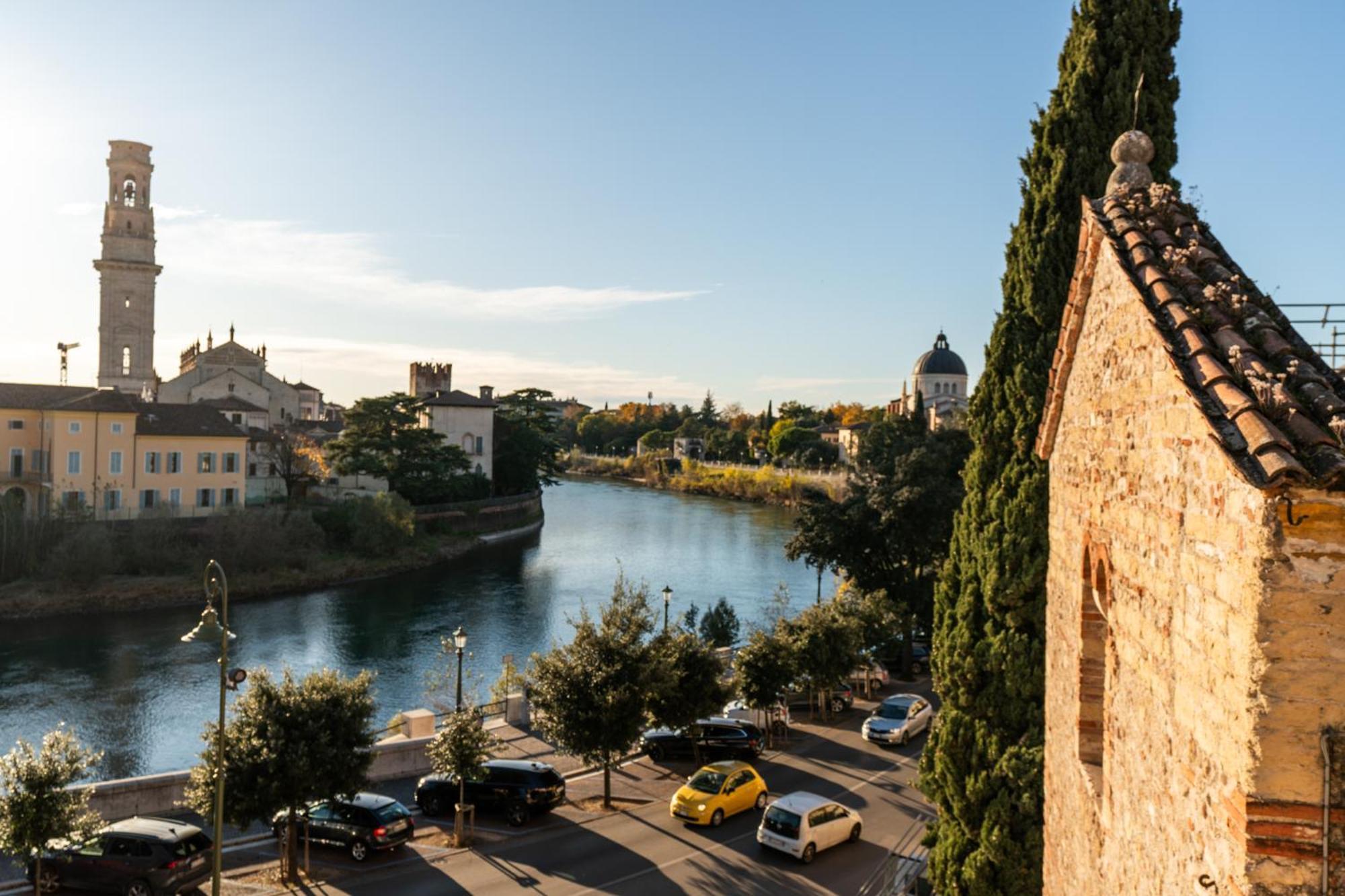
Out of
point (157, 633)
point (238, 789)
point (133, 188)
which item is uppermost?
point (133, 188)

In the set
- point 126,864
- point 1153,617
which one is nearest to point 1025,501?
point 1153,617

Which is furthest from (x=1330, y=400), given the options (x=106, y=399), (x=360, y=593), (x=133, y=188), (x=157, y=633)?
(x=133, y=188)

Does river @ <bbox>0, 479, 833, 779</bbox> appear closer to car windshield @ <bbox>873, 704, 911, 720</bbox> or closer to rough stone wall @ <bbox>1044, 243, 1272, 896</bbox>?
car windshield @ <bbox>873, 704, 911, 720</bbox>

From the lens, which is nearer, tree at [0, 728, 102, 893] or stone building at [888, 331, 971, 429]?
tree at [0, 728, 102, 893]

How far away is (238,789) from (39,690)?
18277mm

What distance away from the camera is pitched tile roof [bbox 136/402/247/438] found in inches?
2012

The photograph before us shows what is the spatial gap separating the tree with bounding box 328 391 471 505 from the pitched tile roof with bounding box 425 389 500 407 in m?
7.22

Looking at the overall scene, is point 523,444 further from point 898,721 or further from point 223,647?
point 223,647

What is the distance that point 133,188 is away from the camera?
244ft

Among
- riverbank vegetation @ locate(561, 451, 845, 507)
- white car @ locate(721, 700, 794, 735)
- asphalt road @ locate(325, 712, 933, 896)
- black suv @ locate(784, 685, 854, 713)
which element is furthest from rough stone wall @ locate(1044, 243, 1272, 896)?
riverbank vegetation @ locate(561, 451, 845, 507)

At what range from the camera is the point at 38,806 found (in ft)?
45.3

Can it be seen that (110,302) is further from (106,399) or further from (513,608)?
(513,608)

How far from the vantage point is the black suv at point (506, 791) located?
1870 centimetres

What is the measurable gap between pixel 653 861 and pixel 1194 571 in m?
14.8
